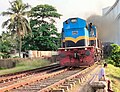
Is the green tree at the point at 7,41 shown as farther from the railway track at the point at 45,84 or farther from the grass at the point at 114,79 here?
the railway track at the point at 45,84

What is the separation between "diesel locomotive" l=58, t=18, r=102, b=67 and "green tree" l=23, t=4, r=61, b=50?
26146 millimetres

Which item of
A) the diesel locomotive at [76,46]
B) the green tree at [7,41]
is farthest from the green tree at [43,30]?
the diesel locomotive at [76,46]

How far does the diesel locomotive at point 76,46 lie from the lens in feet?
66.7

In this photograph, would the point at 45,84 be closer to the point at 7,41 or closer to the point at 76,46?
the point at 76,46

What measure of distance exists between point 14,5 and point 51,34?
10.4m

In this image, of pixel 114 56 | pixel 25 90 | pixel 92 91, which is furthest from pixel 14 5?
pixel 92 91

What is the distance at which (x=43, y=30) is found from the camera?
48000mm

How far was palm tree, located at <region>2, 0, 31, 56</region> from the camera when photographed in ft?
131

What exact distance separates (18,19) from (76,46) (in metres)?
21.0

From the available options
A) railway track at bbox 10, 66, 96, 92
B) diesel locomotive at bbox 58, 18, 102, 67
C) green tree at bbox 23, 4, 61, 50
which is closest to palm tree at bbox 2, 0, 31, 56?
green tree at bbox 23, 4, 61, 50

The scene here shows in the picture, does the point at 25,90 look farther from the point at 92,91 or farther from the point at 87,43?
the point at 87,43

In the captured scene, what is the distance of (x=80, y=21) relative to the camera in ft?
69.3

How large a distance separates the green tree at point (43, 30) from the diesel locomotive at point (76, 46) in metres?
26.1

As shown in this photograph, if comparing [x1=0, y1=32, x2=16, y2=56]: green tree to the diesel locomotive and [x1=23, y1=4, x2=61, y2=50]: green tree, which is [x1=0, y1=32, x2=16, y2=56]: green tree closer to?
[x1=23, y1=4, x2=61, y2=50]: green tree
